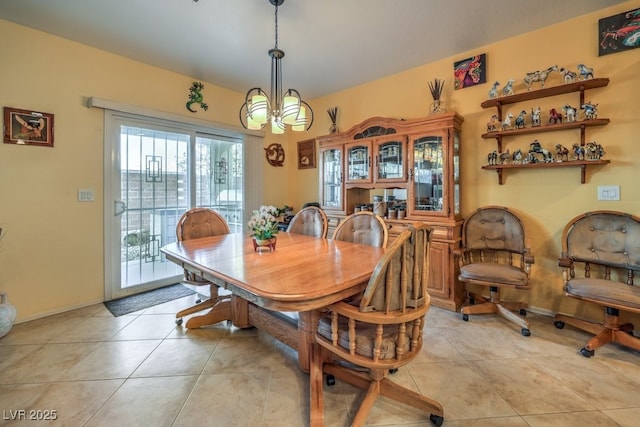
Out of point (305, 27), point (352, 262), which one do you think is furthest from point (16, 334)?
point (305, 27)

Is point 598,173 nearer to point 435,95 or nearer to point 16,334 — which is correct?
point 435,95

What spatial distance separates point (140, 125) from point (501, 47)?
399 centimetres

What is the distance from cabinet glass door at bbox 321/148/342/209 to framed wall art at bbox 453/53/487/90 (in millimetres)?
1546

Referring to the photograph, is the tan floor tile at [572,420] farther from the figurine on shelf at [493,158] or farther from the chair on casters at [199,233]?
the chair on casters at [199,233]

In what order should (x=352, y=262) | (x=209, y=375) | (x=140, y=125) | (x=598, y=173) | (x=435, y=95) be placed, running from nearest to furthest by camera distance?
(x=352, y=262)
(x=209, y=375)
(x=598, y=173)
(x=435, y=95)
(x=140, y=125)

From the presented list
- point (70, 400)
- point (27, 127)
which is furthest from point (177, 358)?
point (27, 127)

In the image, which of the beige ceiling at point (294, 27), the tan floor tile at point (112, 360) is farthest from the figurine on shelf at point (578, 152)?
the tan floor tile at point (112, 360)

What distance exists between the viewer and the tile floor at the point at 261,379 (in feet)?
4.66

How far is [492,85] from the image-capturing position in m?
2.79

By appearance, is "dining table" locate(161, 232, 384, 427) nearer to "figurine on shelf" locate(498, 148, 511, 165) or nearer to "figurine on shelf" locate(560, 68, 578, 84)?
"figurine on shelf" locate(498, 148, 511, 165)

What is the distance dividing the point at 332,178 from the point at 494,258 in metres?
2.11

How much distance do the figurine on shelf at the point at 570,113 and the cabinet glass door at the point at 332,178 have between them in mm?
2244

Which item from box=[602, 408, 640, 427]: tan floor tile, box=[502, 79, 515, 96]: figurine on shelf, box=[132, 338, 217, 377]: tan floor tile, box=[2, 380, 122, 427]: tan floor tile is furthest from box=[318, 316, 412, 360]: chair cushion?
box=[502, 79, 515, 96]: figurine on shelf

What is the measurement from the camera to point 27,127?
2488 mm
